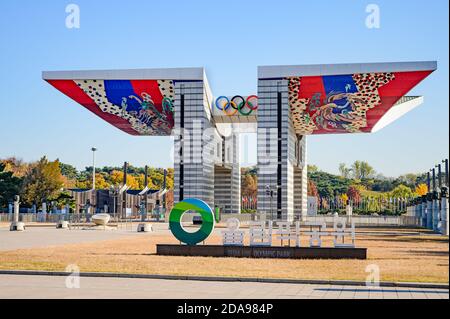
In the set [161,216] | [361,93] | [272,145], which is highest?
[361,93]

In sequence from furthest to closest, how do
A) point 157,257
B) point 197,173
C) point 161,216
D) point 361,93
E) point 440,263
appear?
point 161,216, point 197,173, point 361,93, point 157,257, point 440,263

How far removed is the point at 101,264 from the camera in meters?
20.2

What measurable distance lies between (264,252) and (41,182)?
235ft

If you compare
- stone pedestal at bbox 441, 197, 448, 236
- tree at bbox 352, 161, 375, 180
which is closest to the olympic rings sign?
stone pedestal at bbox 441, 197, 448, 236

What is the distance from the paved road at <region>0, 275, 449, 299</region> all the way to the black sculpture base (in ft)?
25.2

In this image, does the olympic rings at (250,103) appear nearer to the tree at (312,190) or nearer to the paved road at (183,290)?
the paved road at (183,290)

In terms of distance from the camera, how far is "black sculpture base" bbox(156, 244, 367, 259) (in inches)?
912

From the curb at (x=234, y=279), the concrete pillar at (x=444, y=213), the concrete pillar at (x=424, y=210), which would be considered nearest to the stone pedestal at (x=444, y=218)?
the concrete pillar at (x=444, y=213)

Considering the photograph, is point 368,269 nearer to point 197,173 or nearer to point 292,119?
point 197,173

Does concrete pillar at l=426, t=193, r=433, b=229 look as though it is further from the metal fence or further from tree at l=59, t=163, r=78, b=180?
tree at l=59, t=163, r=78, b=180

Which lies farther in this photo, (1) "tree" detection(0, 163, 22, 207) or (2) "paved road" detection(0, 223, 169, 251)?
(1) "tree" detection(0, 163, 22, 207)

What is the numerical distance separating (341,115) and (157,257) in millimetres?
55587
